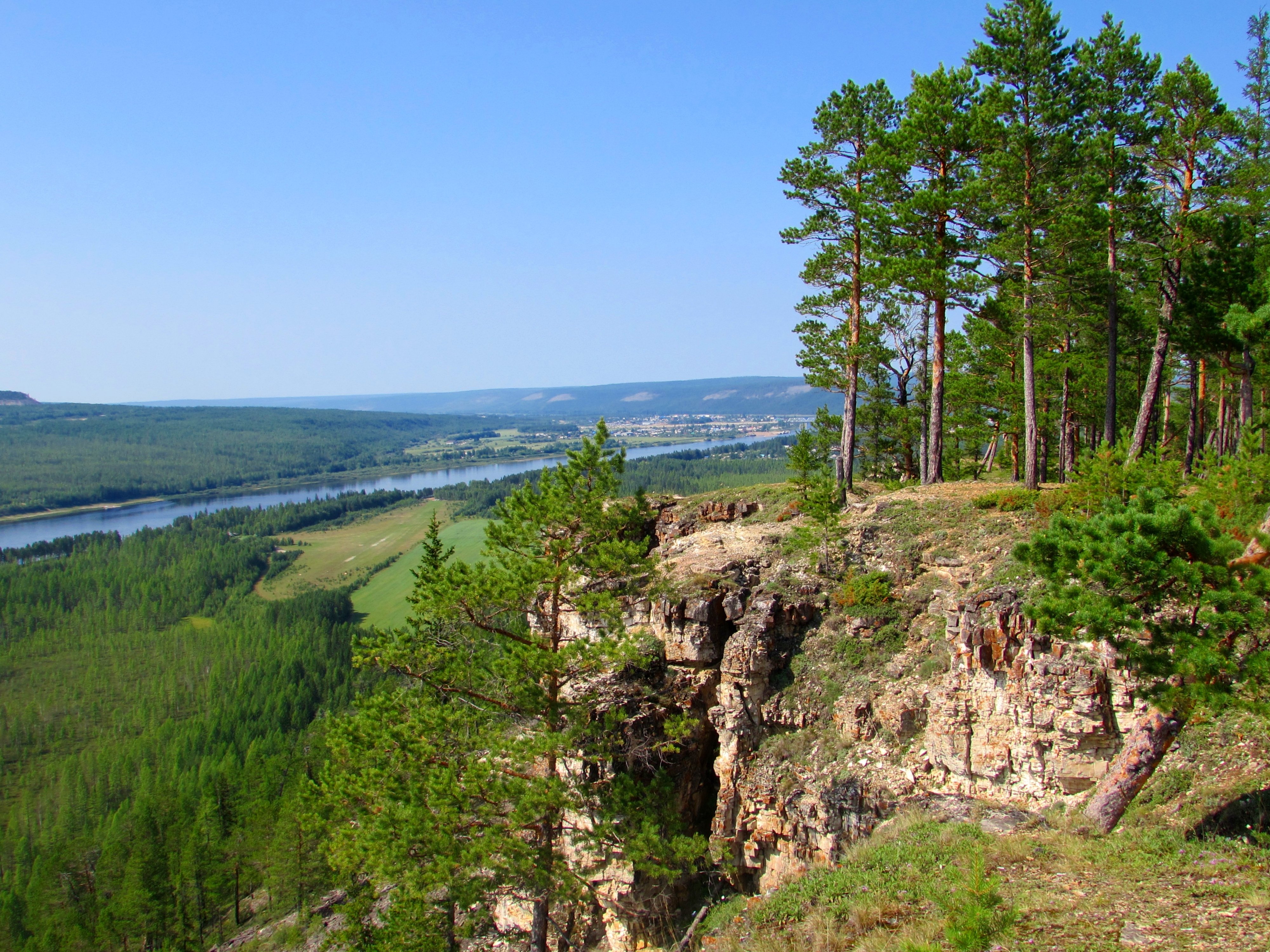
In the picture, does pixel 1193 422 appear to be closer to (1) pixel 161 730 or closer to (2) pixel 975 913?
(2) pixel 975 913

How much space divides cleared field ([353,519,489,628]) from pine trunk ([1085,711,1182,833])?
79820mm

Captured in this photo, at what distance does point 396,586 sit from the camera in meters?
117

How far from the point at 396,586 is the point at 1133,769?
386ft

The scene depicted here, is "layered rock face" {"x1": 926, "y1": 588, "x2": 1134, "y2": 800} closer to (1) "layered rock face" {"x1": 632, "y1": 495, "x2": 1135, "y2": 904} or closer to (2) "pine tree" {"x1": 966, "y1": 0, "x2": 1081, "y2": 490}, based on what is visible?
(1) "layered rock face" {"x1": 632, "y1": 495, "x2": 1135, "y2": 904}

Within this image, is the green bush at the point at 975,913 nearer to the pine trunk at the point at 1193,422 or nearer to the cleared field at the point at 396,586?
the pine trunk at the point at 1193,422

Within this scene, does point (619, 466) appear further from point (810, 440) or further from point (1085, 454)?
point (1085, 454)

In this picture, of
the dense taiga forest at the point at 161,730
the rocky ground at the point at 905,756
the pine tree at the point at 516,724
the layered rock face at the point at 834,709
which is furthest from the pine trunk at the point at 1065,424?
the dense taiga forest at the point at 161,730

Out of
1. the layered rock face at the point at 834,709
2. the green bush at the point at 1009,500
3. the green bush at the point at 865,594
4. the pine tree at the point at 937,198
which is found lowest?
the layered rock face at the point at 834,709

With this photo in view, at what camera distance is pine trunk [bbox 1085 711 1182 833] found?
1115 centimetres

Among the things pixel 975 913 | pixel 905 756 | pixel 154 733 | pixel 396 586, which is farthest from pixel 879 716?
pixel 396 586

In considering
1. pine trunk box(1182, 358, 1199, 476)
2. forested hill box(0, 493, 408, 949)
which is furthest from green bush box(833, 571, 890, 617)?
forested hill box(0, 493, 408, 949)

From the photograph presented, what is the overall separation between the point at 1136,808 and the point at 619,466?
12678 millimetres

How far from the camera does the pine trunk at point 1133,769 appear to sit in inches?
439

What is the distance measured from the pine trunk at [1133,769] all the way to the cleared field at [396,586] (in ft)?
262
